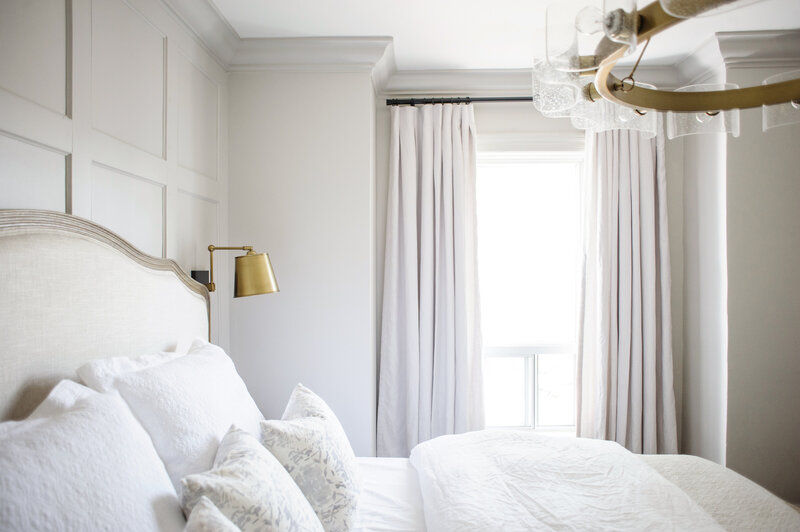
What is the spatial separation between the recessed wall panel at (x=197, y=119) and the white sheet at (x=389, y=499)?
Result: 1671 millimetres

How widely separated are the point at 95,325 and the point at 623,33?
1.59m

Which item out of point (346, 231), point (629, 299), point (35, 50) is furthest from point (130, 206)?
point (629, 299)

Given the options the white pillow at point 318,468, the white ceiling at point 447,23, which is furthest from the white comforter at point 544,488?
the white ceiling at point 447,23

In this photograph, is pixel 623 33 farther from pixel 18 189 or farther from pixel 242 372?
pixel 242 372

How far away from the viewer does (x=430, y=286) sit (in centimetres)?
301

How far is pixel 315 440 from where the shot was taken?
1.35 meters

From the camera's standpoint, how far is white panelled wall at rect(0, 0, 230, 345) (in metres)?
1.28

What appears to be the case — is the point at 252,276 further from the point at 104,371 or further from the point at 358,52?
the point at 358,52

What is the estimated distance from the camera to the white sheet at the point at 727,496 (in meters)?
1.35

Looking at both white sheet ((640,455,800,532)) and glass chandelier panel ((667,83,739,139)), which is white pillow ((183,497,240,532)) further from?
glass chandelier panel ((667,83,739,139))

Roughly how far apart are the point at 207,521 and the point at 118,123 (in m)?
1.50

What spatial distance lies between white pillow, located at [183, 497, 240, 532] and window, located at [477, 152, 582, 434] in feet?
8.52

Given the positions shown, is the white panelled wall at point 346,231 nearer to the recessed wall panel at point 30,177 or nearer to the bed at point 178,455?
the bed at point 178,455

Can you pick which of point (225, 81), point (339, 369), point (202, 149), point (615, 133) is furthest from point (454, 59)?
point (339, 369)
